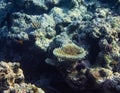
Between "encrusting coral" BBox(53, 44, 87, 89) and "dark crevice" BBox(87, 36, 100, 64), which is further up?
"dark crevice" BBox(87, 36, 100, 64)

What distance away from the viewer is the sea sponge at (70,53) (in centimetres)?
528

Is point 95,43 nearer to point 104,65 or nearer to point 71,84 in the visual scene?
point 104,65

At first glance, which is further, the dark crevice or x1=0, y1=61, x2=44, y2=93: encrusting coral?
the dark crevice

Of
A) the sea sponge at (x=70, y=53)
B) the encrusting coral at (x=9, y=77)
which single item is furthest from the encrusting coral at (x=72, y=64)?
the encrusting coral at (x=9, y=77)

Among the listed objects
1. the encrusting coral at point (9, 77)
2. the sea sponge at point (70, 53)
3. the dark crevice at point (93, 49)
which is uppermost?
the dark crevice at point (93, 49)

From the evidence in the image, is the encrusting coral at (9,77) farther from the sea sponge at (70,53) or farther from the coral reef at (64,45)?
the sea sponge at (70,53)

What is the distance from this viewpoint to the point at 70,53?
546 cm

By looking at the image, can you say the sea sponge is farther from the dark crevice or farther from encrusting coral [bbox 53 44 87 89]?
the dark crevice

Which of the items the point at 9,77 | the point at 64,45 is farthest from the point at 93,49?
the point at 9,77

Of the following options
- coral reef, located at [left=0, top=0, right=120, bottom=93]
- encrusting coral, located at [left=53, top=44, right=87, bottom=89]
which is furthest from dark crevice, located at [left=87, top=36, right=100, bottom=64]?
encrusting coral, located at [left=53, top=44, right=87, bottom=89]

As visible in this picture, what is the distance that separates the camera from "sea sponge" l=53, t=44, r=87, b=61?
5281 millimetres

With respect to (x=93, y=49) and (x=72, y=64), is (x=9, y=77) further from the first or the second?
(x=93, y=49)

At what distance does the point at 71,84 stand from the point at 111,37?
1.35 metres

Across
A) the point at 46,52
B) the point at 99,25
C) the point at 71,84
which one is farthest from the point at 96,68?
the point at 46,52
